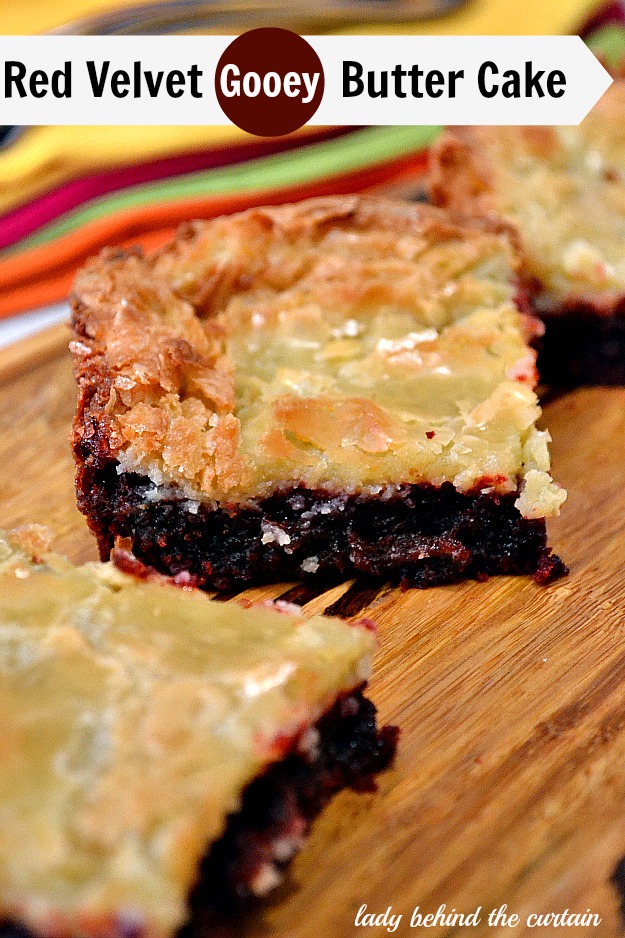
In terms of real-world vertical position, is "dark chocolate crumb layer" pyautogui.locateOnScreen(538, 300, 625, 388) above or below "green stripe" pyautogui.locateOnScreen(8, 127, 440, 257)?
below

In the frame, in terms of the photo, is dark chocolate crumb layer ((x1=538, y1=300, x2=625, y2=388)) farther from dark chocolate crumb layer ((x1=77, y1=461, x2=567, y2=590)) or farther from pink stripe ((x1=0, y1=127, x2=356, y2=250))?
pink stripe ((x1=0, y1=127, x2=356, y2=250))

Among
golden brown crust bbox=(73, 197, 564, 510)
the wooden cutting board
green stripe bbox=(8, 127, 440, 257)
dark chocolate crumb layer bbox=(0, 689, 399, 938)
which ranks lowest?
the wooden cutting board

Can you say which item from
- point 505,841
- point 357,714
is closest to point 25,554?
point 357,714

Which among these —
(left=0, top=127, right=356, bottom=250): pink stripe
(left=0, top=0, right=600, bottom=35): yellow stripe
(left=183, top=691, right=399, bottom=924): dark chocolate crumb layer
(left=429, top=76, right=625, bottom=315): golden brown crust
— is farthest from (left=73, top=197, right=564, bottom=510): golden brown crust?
(left=0, top=0, right=600, bottom=35): yellow stripe

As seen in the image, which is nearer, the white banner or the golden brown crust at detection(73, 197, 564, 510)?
the golden brown crust at detection(73, 197, 564, 510)

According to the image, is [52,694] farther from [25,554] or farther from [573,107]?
[573,107]

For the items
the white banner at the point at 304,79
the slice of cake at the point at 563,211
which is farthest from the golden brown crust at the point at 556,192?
the white banner at the point at 304,79

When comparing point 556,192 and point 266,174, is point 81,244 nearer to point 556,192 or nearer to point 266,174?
point 266,174
